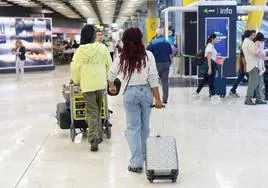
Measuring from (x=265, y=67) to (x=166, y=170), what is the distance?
5752 millimetres

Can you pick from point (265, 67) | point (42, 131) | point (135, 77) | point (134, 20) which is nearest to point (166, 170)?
point (135, 77)

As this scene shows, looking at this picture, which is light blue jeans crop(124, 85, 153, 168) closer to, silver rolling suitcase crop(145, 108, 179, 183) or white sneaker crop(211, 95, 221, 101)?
silver rolling suitcase crop(145, 108, 179, 183)

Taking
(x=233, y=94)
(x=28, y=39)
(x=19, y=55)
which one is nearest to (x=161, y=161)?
(x=233, y=94)

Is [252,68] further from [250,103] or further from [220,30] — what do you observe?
[220,30]

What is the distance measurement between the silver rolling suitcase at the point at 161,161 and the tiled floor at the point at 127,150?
0.32 ft

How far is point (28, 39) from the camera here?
19359 mm

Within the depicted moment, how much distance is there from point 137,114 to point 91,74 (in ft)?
3.83

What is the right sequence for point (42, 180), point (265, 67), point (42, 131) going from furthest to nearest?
point (265, 67) < point (42, 131) < point (42, 180)

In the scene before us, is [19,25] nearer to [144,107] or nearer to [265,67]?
[265,67]

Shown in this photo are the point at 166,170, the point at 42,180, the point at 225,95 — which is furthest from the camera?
the point at 225,95

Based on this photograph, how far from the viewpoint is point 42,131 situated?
687cm

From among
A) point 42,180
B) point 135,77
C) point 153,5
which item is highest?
point 153,5

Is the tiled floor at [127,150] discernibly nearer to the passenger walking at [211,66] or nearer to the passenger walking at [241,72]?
the passenger walking at [211,66]

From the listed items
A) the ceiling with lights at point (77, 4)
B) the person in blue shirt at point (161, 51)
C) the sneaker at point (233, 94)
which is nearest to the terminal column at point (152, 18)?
the ceiling with lights at point (77, 4)
